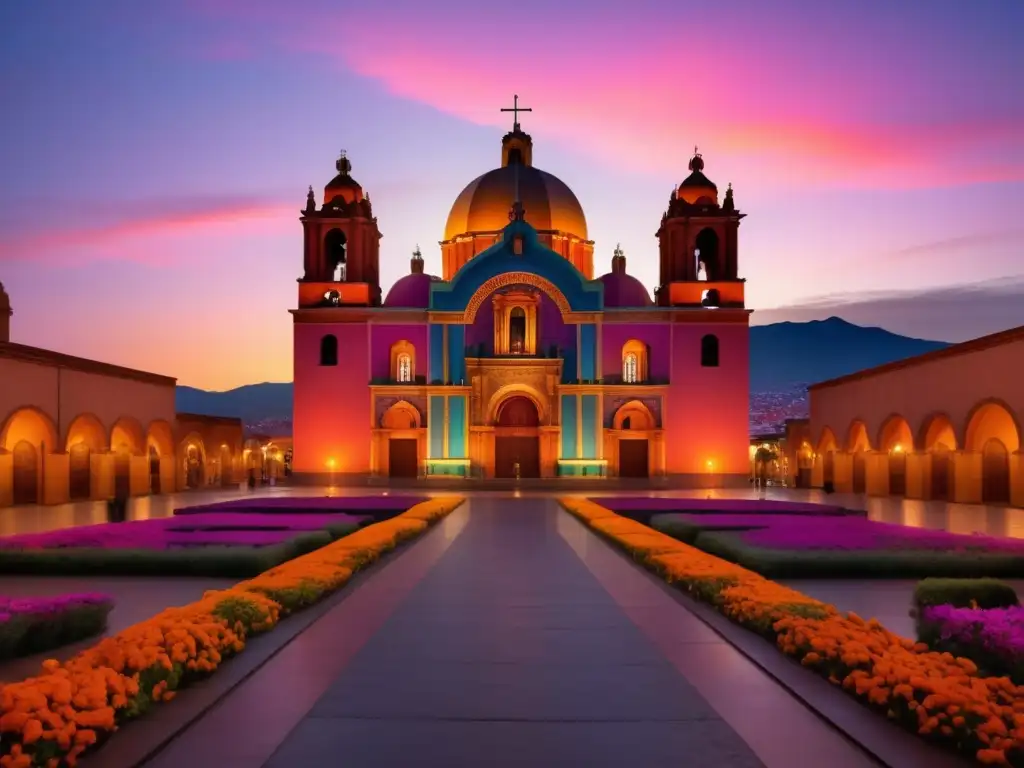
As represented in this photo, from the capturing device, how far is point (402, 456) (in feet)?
171

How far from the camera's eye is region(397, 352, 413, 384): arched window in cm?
5288

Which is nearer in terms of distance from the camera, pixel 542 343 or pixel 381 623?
pixel 381 623

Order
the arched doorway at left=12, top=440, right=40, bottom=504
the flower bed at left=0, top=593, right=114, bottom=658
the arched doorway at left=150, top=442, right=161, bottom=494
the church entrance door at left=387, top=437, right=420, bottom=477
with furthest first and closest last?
the church entrance door at left=387, top=437, right=420, bottom=477, the arched doorway at left=150, top=442, right=161, bottom=494, the arched doorway at left=12, top=440, right=40, bottom=504, the flower bed at left=0, top=593, right=114, bottom=658

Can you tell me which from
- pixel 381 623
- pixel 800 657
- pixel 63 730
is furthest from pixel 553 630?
pixel 63 730

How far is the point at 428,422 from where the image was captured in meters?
51.5

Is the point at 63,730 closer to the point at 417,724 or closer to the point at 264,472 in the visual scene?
the point at 417,724

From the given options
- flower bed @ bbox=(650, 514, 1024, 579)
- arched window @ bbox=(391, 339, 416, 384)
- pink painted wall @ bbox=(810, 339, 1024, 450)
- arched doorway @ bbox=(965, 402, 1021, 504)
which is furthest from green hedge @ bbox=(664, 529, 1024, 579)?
arched window @ bbox=(391, 339, 416, 384)

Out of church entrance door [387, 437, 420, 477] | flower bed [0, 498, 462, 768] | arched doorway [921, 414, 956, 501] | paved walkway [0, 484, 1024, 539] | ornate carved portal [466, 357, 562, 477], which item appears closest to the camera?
flower bed [0, 498, 462, 768]

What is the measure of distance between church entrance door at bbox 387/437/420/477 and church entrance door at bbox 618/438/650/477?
9.88 meters

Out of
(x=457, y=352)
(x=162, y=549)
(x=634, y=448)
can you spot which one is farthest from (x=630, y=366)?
(x=162, y=549)

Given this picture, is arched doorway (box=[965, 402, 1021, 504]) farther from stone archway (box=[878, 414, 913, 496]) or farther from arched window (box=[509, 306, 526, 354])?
arched window (box=[509, 306, 526, 354])

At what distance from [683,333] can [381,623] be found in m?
42.6

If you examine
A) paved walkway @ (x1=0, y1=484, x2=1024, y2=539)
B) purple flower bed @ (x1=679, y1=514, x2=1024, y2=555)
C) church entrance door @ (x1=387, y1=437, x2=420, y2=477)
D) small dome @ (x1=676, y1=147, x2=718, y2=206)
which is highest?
small dome @ (x1=676, y1=147, x2=718, y2=206)

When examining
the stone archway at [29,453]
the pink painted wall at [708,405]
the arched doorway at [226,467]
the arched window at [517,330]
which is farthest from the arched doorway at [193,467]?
the pink painted wall at [708,405]
